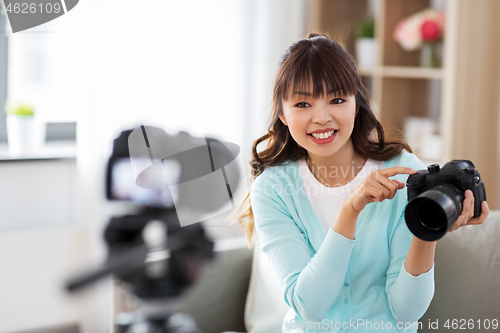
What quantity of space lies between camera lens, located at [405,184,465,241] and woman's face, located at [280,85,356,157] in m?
0.25

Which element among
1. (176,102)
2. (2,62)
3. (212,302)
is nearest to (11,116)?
(2,62)

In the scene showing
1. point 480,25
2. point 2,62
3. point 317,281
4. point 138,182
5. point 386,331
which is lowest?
point 386,331

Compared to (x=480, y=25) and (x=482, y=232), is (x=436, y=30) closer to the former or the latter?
(x=480, y=25)

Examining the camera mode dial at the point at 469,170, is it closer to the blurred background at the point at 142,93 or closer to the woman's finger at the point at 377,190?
the woman's finger at the point at 377,190

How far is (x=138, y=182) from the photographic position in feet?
4.11

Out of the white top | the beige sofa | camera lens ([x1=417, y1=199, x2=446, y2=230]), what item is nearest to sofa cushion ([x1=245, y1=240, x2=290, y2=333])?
the beige sofa

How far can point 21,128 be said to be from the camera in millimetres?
2092

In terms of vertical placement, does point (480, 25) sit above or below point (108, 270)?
above

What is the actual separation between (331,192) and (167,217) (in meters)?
0.40

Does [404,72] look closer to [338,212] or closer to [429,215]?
[338,212]

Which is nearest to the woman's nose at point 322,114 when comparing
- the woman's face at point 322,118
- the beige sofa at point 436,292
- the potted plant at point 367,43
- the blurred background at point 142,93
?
the woman's face at point 322,118

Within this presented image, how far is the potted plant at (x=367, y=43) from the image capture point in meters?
2.33

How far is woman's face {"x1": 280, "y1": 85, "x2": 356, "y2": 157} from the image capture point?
0.97 m

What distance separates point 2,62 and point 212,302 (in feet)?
4.99
